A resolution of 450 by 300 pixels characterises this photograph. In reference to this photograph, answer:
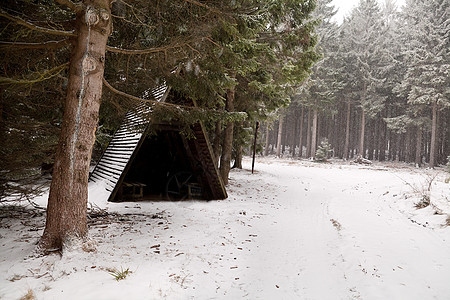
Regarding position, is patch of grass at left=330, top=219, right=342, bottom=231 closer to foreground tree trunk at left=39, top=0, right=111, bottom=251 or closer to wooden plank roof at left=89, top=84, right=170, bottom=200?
wooden plank roof at left=89, top=84, right=170, bottom=200

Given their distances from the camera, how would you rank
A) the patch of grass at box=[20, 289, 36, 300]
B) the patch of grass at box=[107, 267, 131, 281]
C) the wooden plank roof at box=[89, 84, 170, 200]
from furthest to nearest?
the wooden plank roof at box=[89, 84, 170, 200] → the patch of grass at box=[107, 267, 131, 281] → the patch of grass at box=[20, 289, 36, 300]

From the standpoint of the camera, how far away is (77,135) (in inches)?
167

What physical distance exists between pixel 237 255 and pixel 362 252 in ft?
8.58

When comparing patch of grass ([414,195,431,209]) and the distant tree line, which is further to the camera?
the distant tree line

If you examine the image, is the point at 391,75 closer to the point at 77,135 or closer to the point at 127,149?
the point at 127,149

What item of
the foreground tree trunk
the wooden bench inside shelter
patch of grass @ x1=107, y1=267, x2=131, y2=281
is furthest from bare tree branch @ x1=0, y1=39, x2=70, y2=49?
the wooden bench inside shelter

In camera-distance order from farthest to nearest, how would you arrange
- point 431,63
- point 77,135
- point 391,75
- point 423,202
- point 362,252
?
point 391,75
point 431,63
point 423,202
point 362,252
point 77,135

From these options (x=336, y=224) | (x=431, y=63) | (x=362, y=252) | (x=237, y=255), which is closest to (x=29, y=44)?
(x=237, y=255)

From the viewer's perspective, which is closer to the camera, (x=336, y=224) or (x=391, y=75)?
(x=336, y=224)

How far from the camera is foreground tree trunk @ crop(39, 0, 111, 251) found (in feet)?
13.7

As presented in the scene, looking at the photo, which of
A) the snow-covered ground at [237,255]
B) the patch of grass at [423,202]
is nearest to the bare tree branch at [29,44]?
the snow-covered ground at [237,255]

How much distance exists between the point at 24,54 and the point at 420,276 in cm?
799

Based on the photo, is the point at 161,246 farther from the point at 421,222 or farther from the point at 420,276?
the point at 421,222

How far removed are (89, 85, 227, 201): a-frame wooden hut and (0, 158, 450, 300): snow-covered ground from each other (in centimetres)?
99
